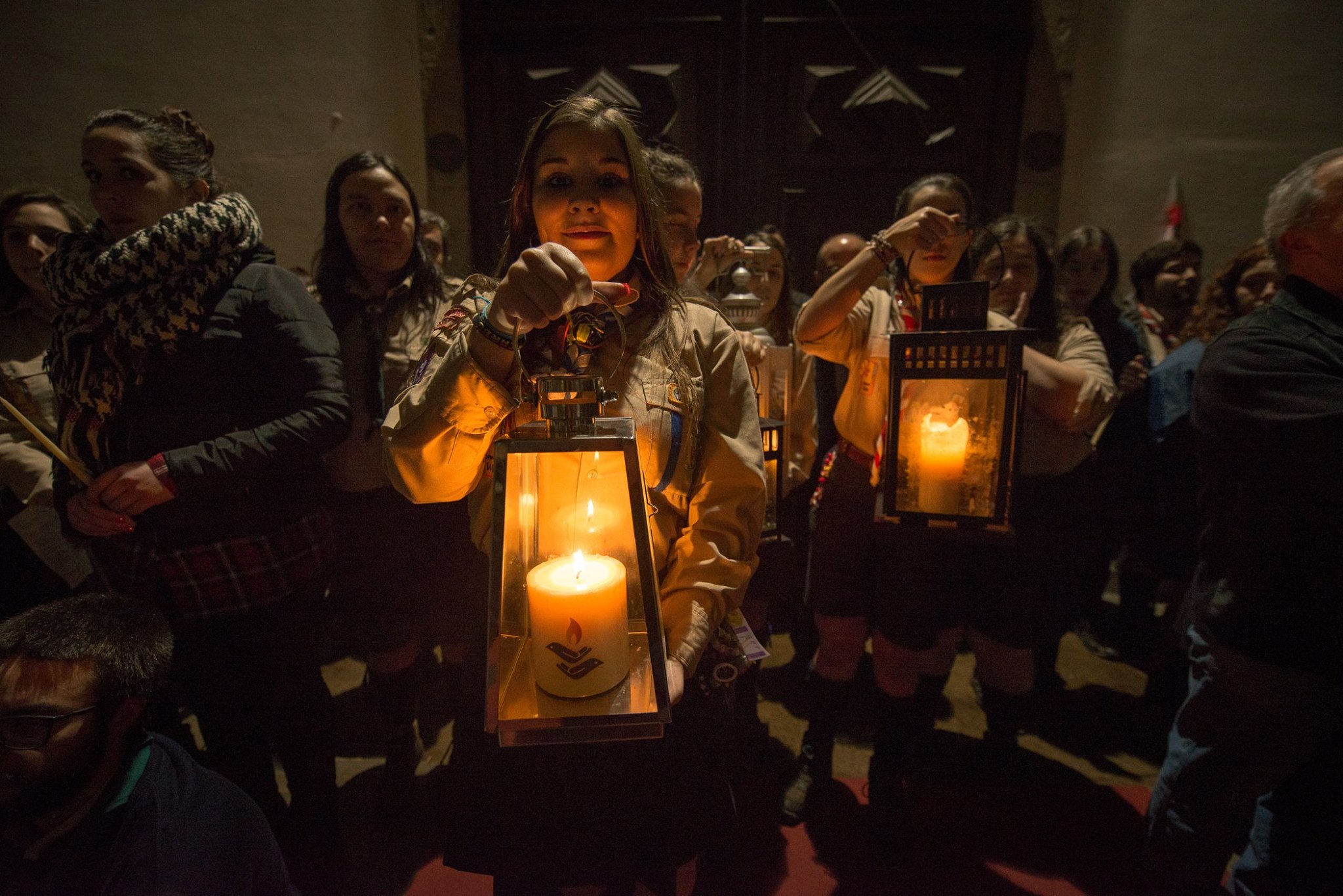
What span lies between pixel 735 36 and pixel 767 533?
3629 millimetres

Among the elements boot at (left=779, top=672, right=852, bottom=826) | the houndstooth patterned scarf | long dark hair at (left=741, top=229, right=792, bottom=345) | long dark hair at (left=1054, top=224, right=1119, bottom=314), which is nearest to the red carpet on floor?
boot at (left=779, top=672, right=852, bottom=826)

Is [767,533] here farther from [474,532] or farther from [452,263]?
[452,263]

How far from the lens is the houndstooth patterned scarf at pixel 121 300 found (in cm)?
145

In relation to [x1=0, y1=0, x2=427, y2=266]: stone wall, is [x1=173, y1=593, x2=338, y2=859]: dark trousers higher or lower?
lower

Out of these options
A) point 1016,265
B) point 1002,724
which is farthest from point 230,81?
point 1002,724

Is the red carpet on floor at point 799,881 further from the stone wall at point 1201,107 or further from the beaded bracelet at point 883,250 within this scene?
the stone wall at point 1201,107

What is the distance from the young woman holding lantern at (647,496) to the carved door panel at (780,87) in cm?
306

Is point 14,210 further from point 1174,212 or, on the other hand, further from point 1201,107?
point 1201,107

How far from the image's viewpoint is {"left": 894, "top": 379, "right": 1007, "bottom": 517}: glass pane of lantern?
1.41m


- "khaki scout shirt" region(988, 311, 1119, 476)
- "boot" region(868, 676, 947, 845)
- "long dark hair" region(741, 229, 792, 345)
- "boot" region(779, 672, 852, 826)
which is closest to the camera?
"khaki scout shirt" region(988, 311, 1119, 476)

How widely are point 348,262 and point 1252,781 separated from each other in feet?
9.79

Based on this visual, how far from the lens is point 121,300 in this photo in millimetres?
1468

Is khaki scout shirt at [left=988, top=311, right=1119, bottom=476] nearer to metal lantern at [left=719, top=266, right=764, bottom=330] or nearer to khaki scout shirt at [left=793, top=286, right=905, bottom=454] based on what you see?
khaki scout shirt at [left=793, top=286, right=905, bottom=454]

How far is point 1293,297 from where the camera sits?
4.71 ft
